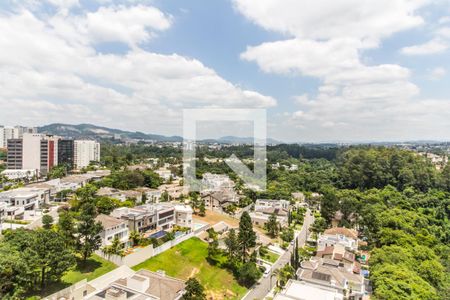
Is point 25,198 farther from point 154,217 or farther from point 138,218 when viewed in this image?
point 154,217

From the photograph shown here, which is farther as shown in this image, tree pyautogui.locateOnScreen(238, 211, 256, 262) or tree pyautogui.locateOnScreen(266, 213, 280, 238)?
tree pyautogui.locateOnScreen(266, 213, 280, 238)

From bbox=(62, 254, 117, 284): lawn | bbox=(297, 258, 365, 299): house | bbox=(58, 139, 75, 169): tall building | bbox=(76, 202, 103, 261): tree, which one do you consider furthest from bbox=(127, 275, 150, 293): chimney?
bbox=(58, 139, 75, 169): tall building

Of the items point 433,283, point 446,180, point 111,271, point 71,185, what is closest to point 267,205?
point 433,283

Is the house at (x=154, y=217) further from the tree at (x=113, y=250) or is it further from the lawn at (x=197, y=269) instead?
the lawn at (x=197, y=269)

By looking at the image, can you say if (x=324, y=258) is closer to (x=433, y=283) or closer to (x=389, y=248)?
(x=389, y=248)

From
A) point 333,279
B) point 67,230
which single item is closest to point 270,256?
point 333,279

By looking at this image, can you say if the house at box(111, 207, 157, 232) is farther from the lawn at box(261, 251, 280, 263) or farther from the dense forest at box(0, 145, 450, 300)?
the lawn at box(261, 251, 280, 263)

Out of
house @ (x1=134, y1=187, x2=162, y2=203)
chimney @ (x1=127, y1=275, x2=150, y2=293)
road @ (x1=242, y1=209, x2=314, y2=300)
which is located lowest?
road @ (x1=242, y1=209, x2=314, y2=300)

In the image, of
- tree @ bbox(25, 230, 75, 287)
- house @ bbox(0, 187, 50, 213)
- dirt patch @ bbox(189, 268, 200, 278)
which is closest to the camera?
tree @ bbox(25, 230, 75, 287)
